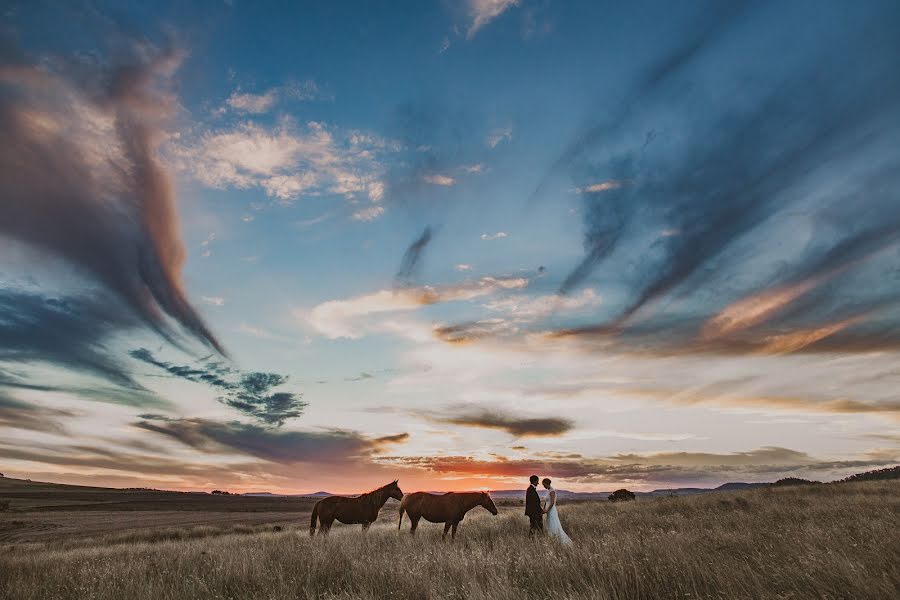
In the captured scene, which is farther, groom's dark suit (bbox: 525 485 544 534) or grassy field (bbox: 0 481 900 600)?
groom's dark suit (bbox: 525 485 544 534)

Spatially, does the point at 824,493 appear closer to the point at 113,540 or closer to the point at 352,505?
the point at 352,505

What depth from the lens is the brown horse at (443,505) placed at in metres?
17.1

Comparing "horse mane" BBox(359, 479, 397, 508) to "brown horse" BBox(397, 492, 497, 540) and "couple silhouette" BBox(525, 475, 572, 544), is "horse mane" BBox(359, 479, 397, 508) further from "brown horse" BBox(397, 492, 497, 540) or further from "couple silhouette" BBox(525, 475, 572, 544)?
"couple silhouette" BBox(525, 475, 572, 544)

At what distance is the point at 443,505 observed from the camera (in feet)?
57.2

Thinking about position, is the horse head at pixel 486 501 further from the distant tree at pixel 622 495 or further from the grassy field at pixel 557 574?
the distant tree at pixel 622 495

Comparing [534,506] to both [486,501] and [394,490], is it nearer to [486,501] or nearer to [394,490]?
[486,501]

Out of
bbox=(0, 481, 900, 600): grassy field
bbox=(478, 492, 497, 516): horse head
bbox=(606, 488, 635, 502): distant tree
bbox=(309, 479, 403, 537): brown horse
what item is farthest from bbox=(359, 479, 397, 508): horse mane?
bbox=(606, 488, 635, 502): distant tree

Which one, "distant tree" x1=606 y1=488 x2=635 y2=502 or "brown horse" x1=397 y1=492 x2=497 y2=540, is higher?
"brown horse" x1=397 y1=492 x2=497 y2=540

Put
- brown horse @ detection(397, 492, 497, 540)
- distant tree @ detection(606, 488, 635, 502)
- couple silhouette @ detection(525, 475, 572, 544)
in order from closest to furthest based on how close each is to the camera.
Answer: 1. couple silhouette @ detection(525, 475, 572, 544)
2. brown horse @ detection(397, 492, 497, 540)
3. distant tree @ detection(606, 488, 635, 502)

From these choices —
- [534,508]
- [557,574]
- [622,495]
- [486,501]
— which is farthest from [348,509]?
[622,495]

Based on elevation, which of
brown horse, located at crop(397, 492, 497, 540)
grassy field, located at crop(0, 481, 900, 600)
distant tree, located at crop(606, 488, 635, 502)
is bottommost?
distant tree, located at crop(606, 488, 635, 502)

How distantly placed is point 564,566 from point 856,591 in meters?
3.43

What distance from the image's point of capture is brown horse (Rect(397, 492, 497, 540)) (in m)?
17.1

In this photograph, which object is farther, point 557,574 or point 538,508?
point 538,508
